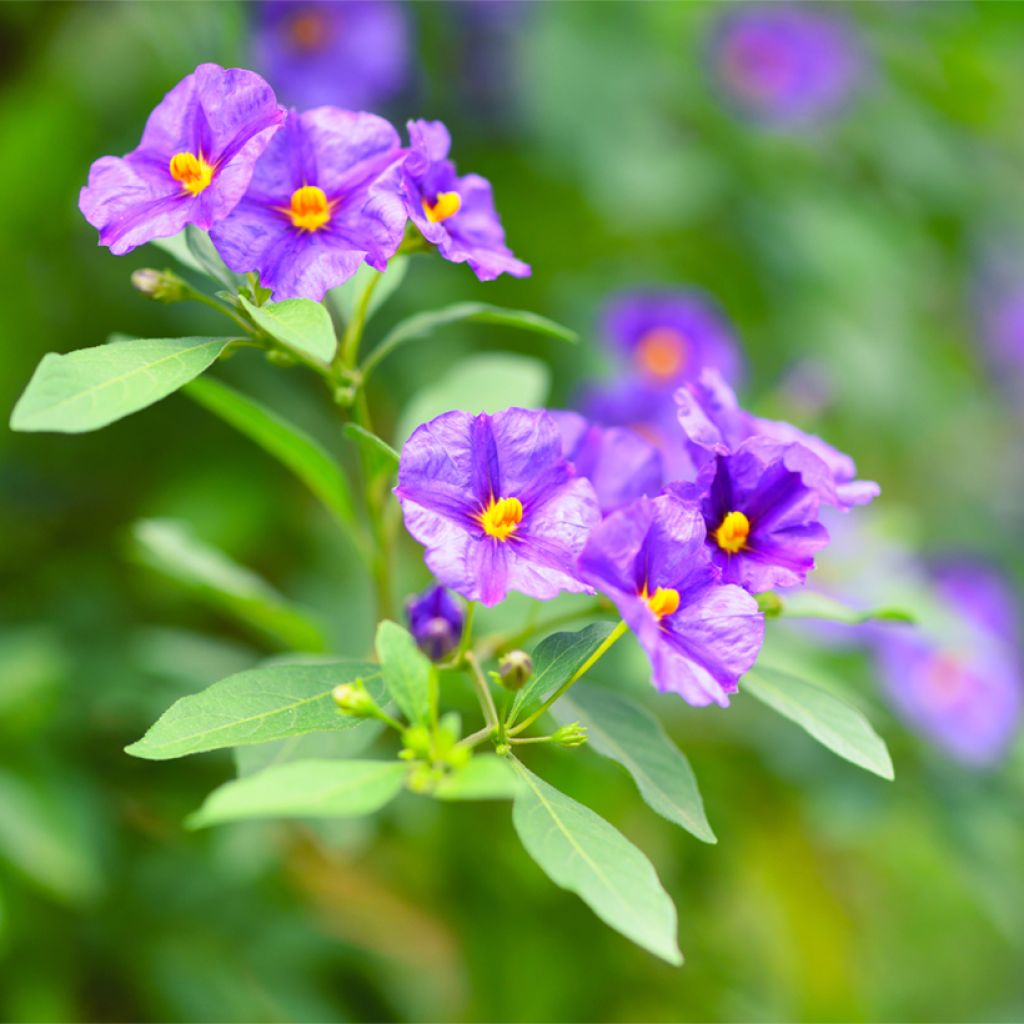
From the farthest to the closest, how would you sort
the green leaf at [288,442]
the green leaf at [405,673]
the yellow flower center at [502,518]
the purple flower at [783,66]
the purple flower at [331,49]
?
the purple flower at [783,66], the purple flower at [331,49], the green leaf at [288,442], the yellow flower center at [502,518], the green leaf at [405,673]

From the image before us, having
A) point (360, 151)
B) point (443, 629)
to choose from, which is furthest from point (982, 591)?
point (360, 151)

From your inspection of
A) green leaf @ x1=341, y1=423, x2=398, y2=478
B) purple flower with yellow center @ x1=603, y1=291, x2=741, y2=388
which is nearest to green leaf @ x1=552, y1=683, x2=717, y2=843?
green leaf @ x1=341, y1=423, x2=398, y2=478

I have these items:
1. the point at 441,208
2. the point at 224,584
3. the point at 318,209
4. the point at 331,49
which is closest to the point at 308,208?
the point at 318,209

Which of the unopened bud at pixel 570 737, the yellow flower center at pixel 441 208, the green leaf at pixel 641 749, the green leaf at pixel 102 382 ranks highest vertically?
the yellow flower center at pixel 441 208

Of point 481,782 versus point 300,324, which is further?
point 300,324

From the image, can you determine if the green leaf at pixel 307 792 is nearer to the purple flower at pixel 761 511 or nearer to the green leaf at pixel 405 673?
the green leaf at pixel 405 673

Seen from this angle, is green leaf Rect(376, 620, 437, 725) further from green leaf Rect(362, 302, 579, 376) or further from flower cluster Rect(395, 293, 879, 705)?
green leaf Rect(362, 302, 579, 376)

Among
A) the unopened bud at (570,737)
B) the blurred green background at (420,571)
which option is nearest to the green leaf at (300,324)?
the unopened bud at (570,737)

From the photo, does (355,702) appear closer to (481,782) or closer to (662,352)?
(481,782)
